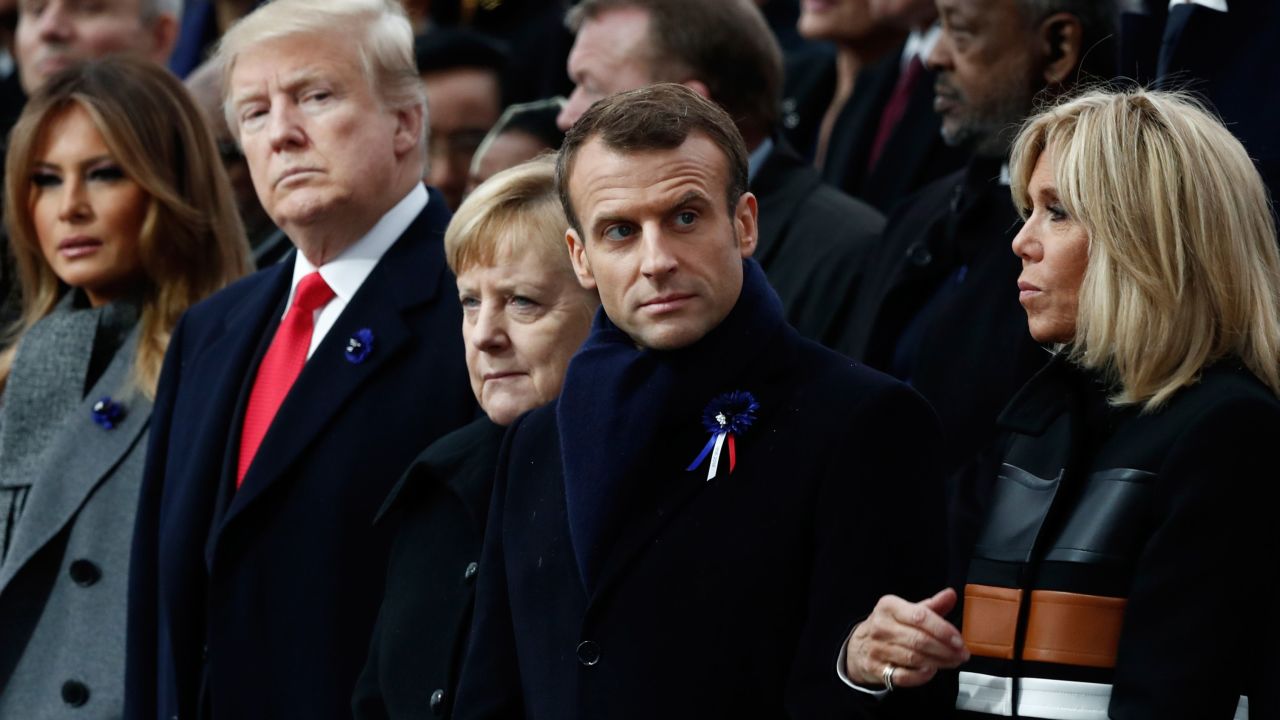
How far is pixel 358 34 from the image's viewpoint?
4945 mm

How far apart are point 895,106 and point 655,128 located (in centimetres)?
348

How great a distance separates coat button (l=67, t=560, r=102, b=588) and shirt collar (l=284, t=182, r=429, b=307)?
0.91 metres

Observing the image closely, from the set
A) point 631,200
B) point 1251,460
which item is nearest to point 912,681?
point 1251,460

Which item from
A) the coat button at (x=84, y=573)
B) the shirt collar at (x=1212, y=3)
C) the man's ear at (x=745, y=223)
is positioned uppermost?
the shirt collar at (x=1212, y=3)

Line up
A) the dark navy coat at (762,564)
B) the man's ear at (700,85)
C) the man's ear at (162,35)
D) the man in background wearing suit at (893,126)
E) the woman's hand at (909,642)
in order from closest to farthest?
the woman's hand at (909,642), the dark navy coat at (762,564), the man's ear at (700,85), the man in background wearing suit at (893,126), the man's ear at (162,35)

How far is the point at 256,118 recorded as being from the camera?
4.95 m

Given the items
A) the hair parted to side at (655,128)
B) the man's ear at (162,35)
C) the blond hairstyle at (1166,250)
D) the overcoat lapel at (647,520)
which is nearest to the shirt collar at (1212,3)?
the blond hairstyle at (1166,250)

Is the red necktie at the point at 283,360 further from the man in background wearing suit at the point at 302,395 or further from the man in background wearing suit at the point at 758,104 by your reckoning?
the man in background wearing suit at the point at 758,104

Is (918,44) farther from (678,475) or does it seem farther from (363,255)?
(678,475)

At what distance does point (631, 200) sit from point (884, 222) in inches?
94.2

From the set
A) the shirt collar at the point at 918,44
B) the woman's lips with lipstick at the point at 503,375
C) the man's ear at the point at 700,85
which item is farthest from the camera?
Result: the shirt collar at the point at 918,44

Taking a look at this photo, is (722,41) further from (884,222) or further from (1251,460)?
(1251,460)

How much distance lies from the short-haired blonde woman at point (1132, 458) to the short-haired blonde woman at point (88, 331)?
258 centimetres

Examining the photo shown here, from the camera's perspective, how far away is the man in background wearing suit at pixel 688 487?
338cm
